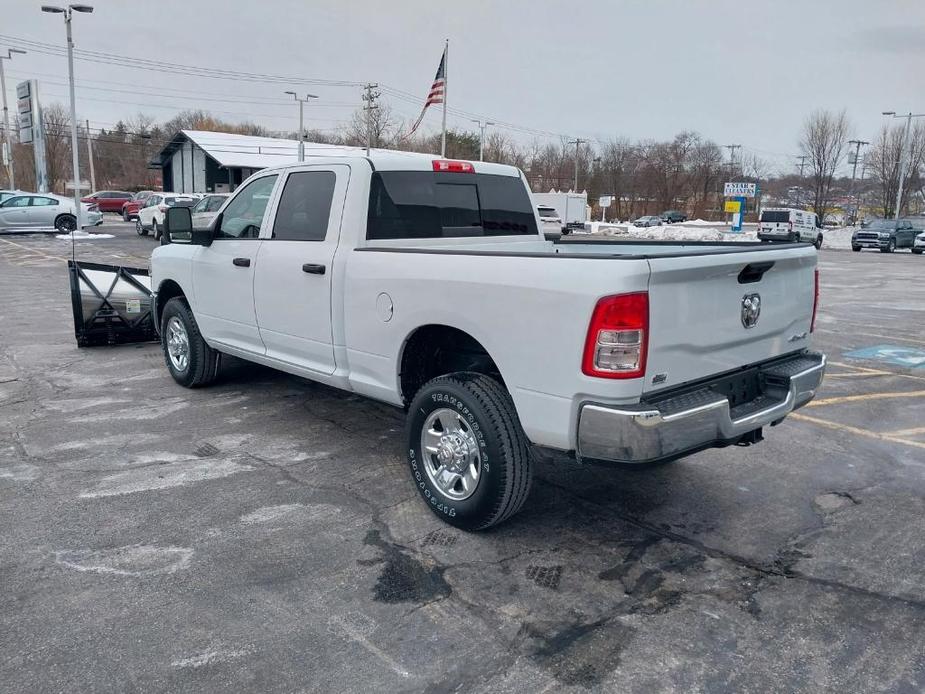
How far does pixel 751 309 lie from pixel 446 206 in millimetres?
2215

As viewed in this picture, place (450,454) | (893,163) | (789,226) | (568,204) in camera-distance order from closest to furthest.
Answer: (450,454) < (789,226) < (568,204) < (893,163)

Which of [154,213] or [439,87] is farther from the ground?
[439,87]

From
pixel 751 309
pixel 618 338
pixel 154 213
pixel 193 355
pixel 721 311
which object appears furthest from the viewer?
pixel 154 213

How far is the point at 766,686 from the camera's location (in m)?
2.82

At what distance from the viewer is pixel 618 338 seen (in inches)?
129

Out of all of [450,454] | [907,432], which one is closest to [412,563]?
[450,454]

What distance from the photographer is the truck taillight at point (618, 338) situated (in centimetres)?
325

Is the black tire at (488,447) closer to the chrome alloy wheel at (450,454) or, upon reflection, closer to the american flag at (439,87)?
the chrome alloy wheel at (450,454)

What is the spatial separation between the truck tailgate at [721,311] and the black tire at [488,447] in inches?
30.2

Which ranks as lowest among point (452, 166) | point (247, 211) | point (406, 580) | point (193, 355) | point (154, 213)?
point (406, 580)

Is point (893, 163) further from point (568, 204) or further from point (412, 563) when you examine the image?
point (412, 563)

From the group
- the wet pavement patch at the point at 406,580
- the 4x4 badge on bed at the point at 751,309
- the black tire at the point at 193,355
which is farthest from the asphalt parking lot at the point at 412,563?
the 4x4 badge on bed at the point at 751,309

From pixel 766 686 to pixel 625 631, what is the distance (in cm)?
59

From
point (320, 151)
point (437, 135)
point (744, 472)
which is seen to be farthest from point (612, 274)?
point (437, 135)
